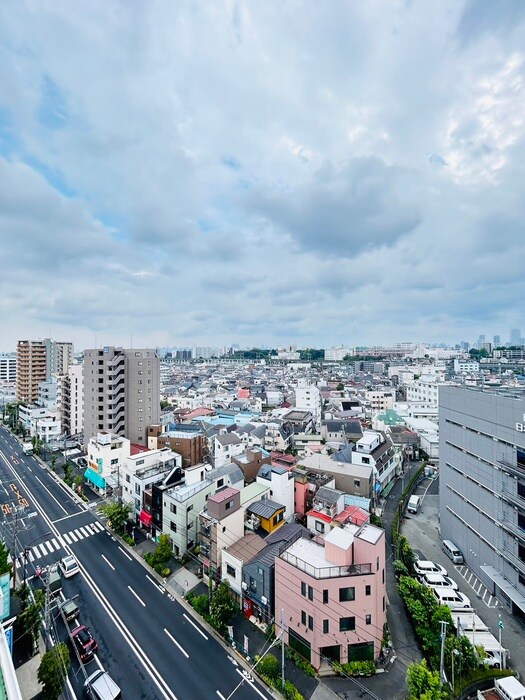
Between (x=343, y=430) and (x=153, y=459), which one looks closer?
(x=153, y=459)

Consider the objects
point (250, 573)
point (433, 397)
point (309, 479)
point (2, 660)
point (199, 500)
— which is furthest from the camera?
point (433, 397)

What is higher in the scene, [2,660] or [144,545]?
[2,660]

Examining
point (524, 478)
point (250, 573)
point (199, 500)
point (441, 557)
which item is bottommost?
point (441, 557)

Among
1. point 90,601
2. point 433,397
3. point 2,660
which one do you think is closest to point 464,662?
point 2,660

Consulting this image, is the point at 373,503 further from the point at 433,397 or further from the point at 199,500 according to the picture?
the point at 433,397

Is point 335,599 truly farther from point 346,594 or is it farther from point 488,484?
point 488,484

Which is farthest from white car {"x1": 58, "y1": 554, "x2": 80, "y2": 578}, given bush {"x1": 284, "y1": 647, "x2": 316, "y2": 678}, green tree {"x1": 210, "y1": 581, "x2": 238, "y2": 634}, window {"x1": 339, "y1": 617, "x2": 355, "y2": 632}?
window {"x1": 339, "y1": 617, "x2": 355, "y2": 632}

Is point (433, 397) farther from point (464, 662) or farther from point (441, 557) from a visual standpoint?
point (464, 662)

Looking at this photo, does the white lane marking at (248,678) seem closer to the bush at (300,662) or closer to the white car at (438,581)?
the bush at (300,662)

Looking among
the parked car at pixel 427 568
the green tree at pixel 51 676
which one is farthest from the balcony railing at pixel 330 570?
the green tree at pixel 51 676

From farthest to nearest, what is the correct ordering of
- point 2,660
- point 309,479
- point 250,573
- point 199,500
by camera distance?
1. point 309,479
2. point 199,500
3. point 250,573
4. point 2,660
